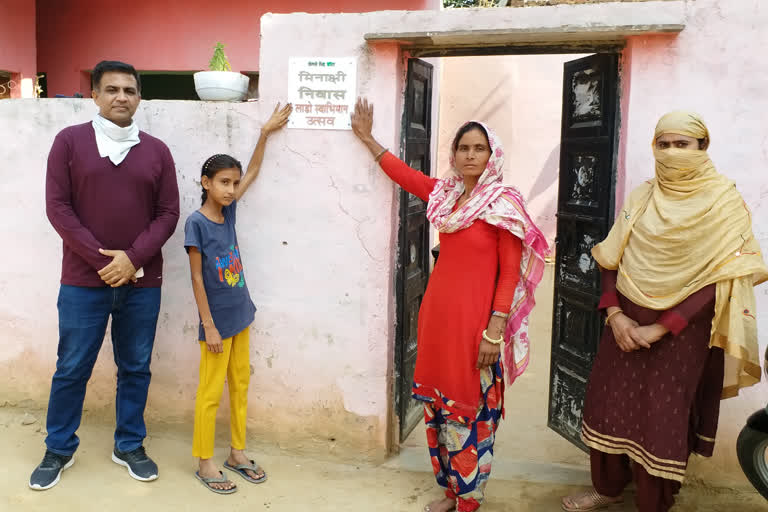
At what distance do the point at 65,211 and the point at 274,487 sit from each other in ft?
5.66

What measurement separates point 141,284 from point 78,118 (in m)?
1.26

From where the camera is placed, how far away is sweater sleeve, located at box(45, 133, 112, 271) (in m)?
3.10

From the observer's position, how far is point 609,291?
9.62 ft

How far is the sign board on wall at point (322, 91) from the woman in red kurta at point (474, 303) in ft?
2.67

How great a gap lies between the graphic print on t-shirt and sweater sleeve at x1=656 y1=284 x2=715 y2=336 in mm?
2012

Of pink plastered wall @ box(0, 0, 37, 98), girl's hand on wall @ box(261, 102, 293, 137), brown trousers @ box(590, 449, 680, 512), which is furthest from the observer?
pink plastered wall @ box(0, 0, 37, 98)

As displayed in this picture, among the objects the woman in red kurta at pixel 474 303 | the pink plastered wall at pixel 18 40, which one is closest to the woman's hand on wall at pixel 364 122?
the woman in red kurta at pixel 474 303

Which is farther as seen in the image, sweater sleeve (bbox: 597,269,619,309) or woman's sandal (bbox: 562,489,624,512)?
woman's sandal (bbox: 562,489,624,512)

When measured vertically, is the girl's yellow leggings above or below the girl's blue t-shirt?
below

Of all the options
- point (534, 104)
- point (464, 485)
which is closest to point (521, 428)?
point (464, 485)

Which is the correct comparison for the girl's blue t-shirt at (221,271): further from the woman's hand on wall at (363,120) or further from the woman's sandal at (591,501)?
the woman's sandal at (591,501)

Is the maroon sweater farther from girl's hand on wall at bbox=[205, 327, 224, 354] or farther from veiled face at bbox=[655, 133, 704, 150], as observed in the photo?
veiled face at bbox=[655, 133, 704, 150]

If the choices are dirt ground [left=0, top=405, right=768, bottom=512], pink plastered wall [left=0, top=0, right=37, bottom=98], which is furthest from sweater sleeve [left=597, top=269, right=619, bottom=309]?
pink plastered wall [left=0, top=0, right=37, bottom=98]

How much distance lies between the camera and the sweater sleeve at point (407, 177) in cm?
325
